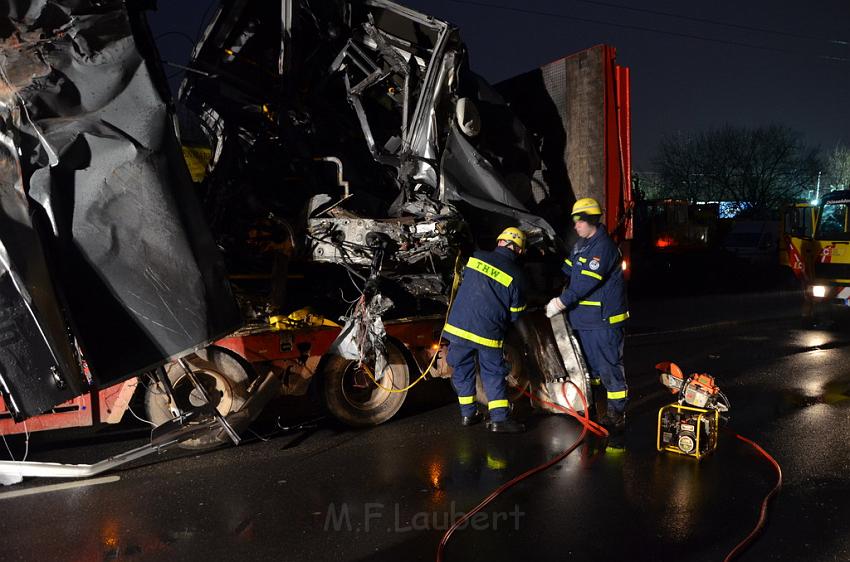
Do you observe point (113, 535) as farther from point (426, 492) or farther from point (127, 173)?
point (127, 173)

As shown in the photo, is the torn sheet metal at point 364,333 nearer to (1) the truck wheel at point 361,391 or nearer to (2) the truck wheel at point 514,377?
(1) the truck wheel at point 361,391

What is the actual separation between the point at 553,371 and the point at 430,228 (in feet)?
5.45

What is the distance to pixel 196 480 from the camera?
4.40m

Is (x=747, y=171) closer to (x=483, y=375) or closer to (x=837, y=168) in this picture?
(x=837, y=168)

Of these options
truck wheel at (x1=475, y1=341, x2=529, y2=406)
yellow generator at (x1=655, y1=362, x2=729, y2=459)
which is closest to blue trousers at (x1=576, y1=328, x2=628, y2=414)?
yellow generator at (x1=655, y1=362, x2=729, y2=459)

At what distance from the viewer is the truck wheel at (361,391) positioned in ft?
18.1

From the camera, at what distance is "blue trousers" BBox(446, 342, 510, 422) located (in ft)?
17.5

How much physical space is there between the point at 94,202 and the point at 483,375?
3113 mm

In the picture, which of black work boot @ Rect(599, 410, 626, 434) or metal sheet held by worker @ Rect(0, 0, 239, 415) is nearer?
metal sheet held by worker @ Rect(0, 0, 239, 415)

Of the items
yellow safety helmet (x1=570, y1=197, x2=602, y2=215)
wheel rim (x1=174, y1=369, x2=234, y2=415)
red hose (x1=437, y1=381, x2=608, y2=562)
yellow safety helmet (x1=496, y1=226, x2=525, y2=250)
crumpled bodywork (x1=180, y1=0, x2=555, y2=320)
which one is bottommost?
red hose (x1=437, y1=381, x2=608, y2=562)

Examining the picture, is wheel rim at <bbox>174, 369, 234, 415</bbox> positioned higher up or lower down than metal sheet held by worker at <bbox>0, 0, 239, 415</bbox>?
lower down

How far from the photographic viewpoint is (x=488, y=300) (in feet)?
17.2

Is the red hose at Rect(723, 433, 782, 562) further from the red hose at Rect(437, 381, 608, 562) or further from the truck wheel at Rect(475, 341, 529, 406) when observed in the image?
the truck wheel at Rect(475, 341, 529, 406)

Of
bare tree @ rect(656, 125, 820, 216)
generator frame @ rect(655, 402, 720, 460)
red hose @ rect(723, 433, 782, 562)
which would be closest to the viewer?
red hose @ rect(723, 433, 782, 562)
